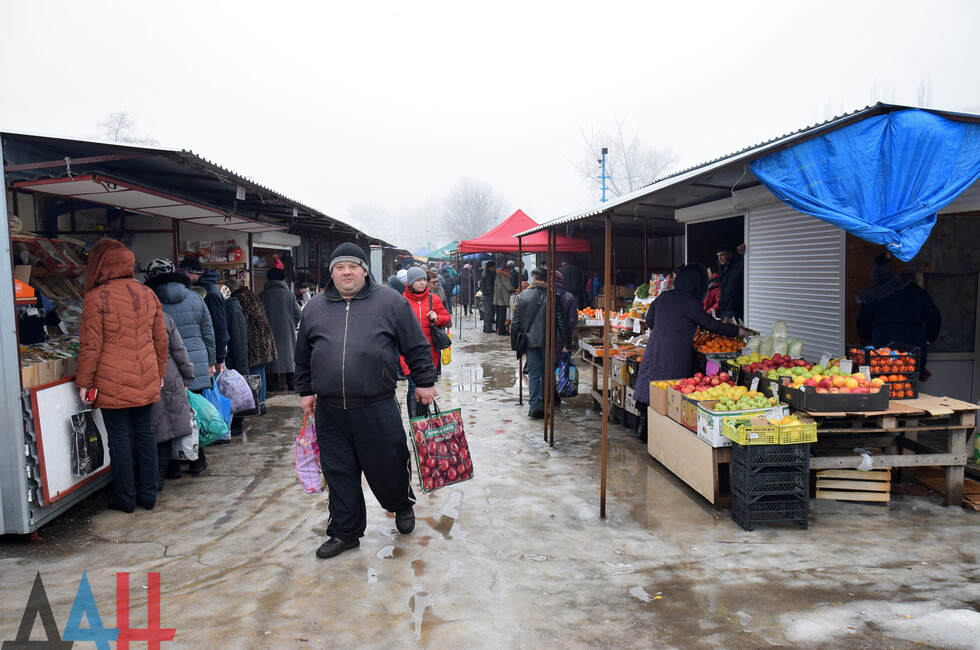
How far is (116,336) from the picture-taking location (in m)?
5.02

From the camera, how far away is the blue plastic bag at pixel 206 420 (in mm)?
6156

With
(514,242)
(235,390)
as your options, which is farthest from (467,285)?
(235,390)

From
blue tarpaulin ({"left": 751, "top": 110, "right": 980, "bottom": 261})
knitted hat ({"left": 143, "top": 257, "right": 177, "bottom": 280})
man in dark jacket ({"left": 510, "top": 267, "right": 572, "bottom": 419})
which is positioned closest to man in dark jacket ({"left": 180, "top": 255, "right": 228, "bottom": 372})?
knitted hat ({"left": 143, "top": 257, "right": 177, "bottom": 280})

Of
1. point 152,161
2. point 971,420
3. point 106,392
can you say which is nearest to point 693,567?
point 971,420

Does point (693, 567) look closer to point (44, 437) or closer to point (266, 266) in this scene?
point (44, 437)

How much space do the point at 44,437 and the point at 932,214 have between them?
21.0ft

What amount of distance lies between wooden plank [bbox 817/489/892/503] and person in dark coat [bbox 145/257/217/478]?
18.1 feet

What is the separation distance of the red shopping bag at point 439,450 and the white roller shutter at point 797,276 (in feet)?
15.3

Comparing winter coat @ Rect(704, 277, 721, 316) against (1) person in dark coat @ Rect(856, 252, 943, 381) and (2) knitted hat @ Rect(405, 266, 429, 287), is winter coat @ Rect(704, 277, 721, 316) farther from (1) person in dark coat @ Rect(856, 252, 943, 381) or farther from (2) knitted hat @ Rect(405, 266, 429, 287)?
(2) knitted hat @ Rect(405, 266, 429, 287)

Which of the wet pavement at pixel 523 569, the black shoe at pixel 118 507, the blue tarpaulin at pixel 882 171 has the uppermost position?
the blue tarpaulin at pixel 882 171

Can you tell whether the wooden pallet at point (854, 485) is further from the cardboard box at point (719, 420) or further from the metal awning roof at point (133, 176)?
the metal awning roof at point (133, 176)

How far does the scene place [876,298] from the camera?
650cm

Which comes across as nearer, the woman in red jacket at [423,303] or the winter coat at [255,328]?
the woman in red jacket at [423,303]

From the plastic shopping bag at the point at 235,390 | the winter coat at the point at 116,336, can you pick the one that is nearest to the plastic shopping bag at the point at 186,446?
the winter coat at the point at 116,336
